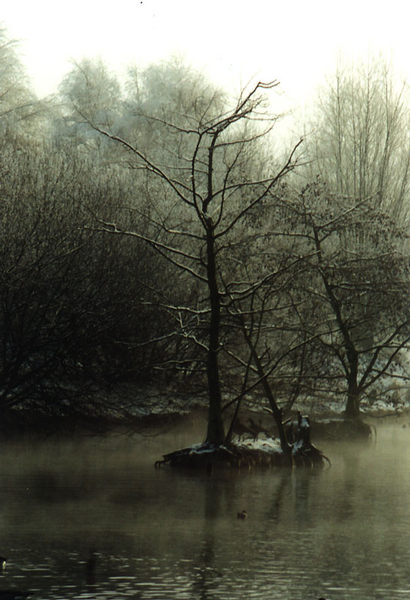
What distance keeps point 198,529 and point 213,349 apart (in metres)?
7.61

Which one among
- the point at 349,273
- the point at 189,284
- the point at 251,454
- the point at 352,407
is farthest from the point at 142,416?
the point at 349,273

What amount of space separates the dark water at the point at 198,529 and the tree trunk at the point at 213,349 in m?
1.23

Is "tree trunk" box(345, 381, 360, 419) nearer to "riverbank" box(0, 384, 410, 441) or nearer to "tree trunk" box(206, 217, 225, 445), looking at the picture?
"riverbank" box(0, 384, 410, 441)

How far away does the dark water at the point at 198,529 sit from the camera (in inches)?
438

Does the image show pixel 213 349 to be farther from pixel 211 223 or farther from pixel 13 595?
pixel 13 595

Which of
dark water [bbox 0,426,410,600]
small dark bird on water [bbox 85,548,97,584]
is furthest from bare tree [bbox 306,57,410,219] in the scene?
small dark bird on water [bbox 85,548,97,584]

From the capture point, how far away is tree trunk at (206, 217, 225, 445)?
2189 cm

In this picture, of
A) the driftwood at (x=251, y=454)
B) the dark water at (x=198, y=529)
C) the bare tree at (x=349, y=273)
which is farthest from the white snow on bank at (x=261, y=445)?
the bare tree at (x=349, y=273)

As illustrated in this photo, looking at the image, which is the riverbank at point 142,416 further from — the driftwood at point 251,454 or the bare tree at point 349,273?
the bare tree at point 349,273

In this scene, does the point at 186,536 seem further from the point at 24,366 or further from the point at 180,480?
the point at 24,366

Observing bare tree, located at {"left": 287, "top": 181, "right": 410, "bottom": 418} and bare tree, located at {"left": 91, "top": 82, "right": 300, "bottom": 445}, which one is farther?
bare tree, located at {"left": 287, "top": 181, "right": 410, "bottom": 418}

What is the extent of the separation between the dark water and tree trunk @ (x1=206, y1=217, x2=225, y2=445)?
1.23m

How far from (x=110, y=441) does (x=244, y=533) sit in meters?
12.4

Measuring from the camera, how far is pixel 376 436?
2905cm
